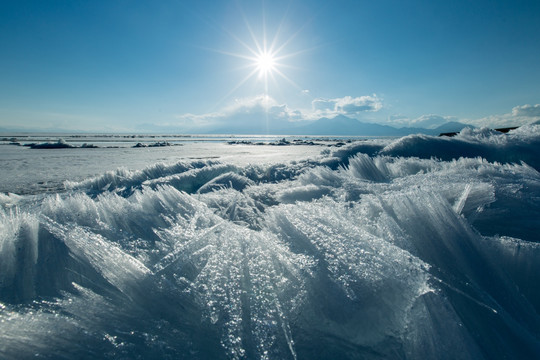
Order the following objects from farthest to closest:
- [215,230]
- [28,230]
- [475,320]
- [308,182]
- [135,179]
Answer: [135,179] → [308,182] → [215,230] → [28,230] → [475,320]

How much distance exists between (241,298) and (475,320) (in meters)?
0.63

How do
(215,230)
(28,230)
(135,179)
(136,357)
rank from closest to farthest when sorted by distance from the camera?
(136,357)
(28,230)
(215,230)
(135,179)

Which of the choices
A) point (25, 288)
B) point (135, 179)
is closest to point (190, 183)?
point (135, 179)

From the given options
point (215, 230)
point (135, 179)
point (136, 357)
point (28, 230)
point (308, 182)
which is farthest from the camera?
point (135, 179)

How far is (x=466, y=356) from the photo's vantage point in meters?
0.62

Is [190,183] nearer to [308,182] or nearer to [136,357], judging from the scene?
[308,182]

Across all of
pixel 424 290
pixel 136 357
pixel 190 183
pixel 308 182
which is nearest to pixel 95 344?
pixel 136 357

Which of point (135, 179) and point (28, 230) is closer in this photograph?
point (28, 230)

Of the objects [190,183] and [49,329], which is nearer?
[49,329]

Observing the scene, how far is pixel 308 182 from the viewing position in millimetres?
2223

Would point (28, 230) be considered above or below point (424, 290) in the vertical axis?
above

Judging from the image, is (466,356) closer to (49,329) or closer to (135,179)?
(49,329)

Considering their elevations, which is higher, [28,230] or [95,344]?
[28,230]

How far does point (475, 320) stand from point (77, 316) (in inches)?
40.3
